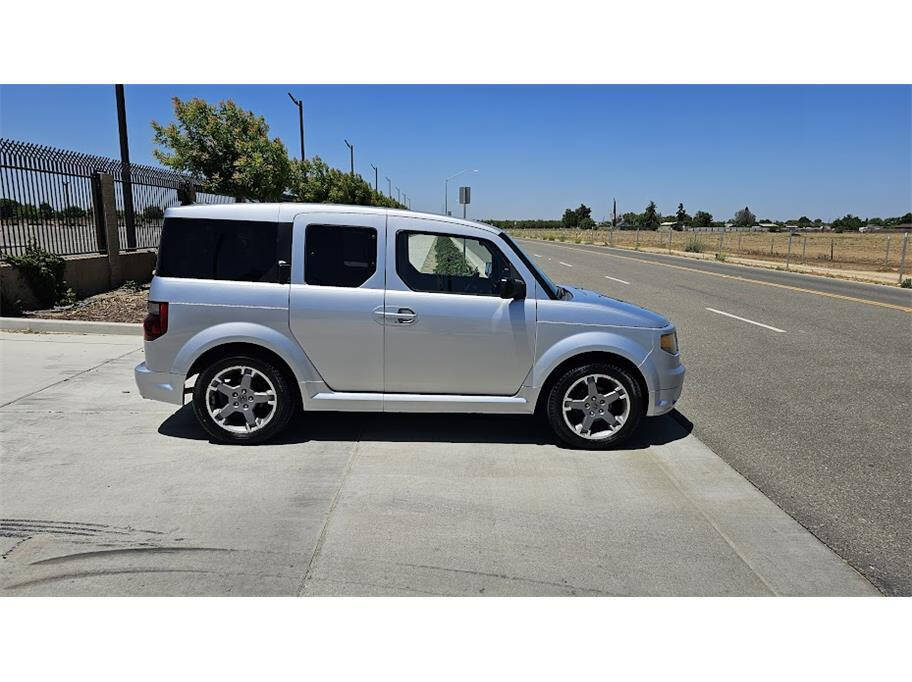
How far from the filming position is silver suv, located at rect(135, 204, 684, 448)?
4820 mm

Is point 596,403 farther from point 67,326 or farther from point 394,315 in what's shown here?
point 67,326

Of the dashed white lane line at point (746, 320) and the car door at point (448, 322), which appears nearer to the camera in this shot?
the car door at point (448, 322)

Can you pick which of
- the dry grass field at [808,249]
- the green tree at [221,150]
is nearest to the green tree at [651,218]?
the dry grass field at [808,249]

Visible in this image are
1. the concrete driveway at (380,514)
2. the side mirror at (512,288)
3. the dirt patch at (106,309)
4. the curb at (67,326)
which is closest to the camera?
the concrete driveway at (380,514)

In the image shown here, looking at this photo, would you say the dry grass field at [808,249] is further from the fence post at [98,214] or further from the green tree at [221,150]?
the fence post at [98,214]

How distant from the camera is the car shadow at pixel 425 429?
5.16 meters

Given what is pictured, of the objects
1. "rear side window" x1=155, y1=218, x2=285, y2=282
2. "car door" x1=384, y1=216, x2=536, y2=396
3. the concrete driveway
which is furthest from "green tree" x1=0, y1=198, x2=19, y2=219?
"car door" x1=384, y1=216, x2=536, y2=396

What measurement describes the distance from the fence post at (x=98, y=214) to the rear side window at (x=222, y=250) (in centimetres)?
818

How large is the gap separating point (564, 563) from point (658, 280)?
17753 mm

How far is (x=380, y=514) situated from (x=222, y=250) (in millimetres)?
2428

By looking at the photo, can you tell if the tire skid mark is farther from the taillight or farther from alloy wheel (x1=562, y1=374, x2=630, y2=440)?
alloy wheel (x1=562, y1=374, x2=630, y2=440)

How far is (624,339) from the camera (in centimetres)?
493

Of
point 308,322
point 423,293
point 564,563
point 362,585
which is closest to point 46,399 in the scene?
point 308,322

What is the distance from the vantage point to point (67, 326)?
905cm
